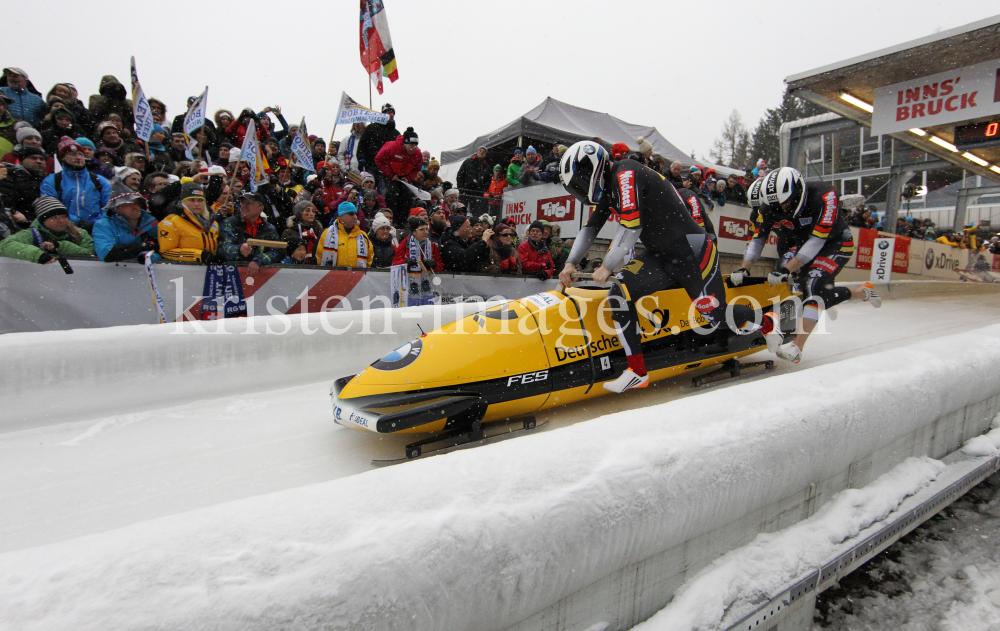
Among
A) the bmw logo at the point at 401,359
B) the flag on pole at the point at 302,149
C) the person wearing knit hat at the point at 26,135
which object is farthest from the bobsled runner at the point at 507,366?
the flag on pole at the point at 302,149

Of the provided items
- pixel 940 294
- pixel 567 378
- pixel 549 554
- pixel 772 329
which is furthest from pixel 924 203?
pixel 549 554

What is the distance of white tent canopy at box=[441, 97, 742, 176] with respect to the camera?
11.6 metres

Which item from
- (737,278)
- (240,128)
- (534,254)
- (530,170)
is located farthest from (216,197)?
(530,170)

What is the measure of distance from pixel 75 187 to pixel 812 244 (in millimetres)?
5912

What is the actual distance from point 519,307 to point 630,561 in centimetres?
172

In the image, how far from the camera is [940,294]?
920 centimetres

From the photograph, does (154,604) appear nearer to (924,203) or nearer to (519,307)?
(519,307)

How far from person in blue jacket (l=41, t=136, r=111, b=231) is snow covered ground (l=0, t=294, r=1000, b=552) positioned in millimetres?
2532

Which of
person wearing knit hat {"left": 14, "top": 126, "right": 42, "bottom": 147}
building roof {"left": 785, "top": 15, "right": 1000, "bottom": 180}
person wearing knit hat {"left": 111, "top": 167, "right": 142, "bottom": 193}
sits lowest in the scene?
person wearing knit hat {"left": 111, "top": 167, "right": 142, "bottom": 193}

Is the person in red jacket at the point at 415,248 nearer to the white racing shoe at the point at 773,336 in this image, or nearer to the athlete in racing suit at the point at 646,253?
the athlete in racing suit at the point at 646,253

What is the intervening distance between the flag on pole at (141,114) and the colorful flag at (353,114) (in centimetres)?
232

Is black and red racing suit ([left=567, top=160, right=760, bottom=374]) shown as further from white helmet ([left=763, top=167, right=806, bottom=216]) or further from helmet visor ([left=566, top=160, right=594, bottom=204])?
white helmet ([left=763, top=167, right=806, bottom=216])

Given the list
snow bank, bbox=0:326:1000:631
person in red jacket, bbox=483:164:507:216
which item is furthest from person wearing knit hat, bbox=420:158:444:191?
snow bank, bbox=0:326:1000:631

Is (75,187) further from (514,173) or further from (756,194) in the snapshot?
(514,173)
